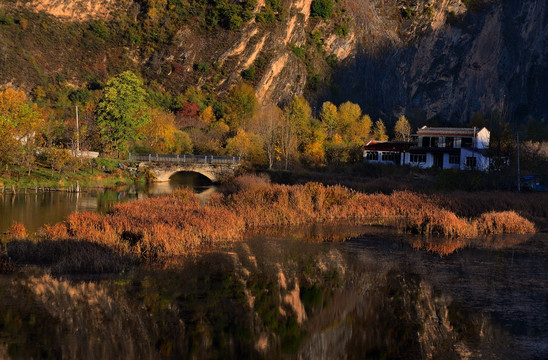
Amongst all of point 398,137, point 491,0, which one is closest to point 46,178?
point 398,137

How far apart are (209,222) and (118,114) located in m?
59.5

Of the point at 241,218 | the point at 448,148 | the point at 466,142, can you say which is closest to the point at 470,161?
the point at 466,142

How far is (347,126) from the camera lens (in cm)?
13212

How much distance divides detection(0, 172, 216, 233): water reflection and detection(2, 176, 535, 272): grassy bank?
5.25 m

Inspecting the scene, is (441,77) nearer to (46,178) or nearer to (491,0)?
(491,0)

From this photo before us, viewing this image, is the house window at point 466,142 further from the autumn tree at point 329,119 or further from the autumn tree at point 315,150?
the autumn tree at point 329,119

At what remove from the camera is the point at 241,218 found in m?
38.5

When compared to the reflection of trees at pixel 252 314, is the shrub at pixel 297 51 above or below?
above

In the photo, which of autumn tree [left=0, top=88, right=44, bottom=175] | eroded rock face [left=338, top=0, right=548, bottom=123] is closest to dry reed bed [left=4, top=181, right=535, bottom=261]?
autumn tree [left=0, top=88, right=44, bottom=175]

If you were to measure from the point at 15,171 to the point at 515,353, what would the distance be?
63.2 meters

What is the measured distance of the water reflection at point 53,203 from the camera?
41.0 m

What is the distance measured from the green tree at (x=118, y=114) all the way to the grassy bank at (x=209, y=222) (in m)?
40.2

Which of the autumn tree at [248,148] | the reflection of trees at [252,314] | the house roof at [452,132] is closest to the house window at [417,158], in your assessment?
the house roof at [452,132]

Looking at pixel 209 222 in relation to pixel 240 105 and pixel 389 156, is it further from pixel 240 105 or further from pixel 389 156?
pixel 240 105
